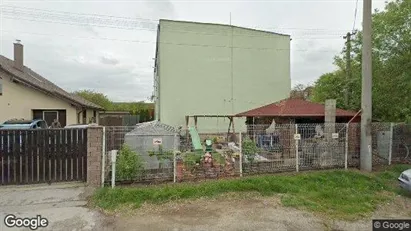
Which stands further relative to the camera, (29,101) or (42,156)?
(29,101)

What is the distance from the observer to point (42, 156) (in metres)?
7.12

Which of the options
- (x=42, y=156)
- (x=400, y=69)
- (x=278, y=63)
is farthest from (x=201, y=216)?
(x=278, y=63)

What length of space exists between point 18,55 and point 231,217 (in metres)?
21.5

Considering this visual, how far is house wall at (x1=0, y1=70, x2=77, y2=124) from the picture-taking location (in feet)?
53.6

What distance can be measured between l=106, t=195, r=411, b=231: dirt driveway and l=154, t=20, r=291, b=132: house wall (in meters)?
15.9

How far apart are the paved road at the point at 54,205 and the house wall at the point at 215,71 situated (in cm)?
1478

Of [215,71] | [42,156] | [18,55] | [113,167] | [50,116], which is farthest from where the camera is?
[215,71]

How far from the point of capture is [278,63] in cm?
2438

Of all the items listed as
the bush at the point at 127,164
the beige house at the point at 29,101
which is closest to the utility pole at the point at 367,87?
the bush at the point at 127,164

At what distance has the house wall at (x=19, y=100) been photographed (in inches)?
643

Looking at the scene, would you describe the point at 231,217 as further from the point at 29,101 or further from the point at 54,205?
the point at 29,101

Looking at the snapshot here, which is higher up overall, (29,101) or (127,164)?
(29,101)

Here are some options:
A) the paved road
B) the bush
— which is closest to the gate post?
the paved road

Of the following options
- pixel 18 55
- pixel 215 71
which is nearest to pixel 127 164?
pixel 215 71
